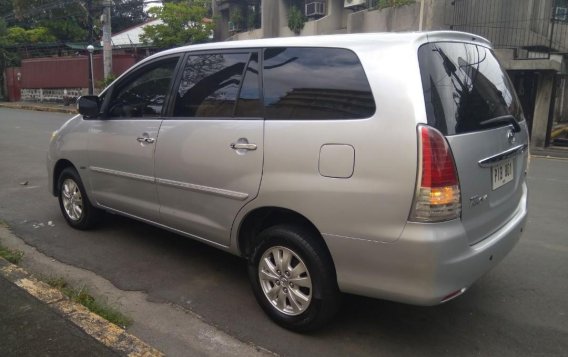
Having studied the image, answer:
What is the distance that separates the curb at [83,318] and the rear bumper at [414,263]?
3.88 ft

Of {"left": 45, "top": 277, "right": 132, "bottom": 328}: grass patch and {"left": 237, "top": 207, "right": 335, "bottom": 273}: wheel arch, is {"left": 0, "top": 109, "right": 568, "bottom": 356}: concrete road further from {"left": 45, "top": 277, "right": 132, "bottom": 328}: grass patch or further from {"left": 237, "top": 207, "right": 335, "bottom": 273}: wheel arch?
{"left": 237, "top": 207, "right": 335, "bottom": 273}: wheel arch

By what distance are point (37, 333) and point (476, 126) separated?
9.24 feet

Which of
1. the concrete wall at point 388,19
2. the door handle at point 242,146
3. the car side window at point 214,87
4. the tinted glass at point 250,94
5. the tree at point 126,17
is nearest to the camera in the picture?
the door handle at point 242,146

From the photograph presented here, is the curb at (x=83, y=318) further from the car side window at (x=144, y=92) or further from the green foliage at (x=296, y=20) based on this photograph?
the green foliage at (x=296, y=20)

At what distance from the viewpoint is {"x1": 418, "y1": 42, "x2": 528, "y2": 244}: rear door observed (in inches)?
105

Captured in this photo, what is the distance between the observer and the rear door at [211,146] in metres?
3.29

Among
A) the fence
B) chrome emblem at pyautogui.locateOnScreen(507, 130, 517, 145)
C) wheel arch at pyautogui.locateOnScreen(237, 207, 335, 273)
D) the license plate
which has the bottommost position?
wheel arch at pyautogui.locateOnScreen(237, 207, 335, 273)

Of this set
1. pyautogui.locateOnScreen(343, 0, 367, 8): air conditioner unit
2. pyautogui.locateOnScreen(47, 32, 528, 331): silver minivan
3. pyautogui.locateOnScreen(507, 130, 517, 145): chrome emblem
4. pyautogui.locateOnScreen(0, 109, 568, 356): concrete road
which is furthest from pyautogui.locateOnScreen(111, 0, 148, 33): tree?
pyautogui.locateOnScreen(507, 130, 517, 145): chrome emblem

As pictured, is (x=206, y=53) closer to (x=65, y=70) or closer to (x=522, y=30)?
(x=522, y=30)

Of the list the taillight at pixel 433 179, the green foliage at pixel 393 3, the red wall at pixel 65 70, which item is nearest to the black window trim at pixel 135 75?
the taillight at pixel 433 179

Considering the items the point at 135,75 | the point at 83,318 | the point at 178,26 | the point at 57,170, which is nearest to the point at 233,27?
the point at 178,26

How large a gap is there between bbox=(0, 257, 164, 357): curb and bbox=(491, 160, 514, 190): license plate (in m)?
2.17

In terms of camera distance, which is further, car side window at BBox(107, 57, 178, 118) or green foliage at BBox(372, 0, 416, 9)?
green foliage at BBox(372, 0, 416, 9)

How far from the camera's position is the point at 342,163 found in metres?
2.78
